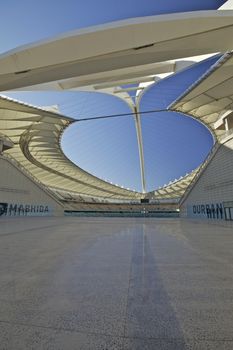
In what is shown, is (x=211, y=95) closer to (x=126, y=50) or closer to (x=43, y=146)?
(x=126, y=50)

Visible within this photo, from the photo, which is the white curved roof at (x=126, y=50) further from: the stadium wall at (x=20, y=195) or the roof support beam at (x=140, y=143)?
the stadium wall at (x=20, y=195)

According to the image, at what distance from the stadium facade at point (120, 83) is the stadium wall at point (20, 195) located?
13 centimetres

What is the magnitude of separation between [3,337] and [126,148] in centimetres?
4311

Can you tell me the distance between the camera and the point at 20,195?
29.1 m

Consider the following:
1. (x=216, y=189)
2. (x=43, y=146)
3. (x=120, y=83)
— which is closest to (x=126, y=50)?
(x=120, y=83)

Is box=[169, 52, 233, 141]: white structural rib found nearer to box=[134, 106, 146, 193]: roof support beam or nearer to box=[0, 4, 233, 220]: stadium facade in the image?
box=[0, 4, 233, 220]: stadium facade

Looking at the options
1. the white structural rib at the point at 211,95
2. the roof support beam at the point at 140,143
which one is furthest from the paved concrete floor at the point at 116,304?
the roof support beam at the point at 140,143

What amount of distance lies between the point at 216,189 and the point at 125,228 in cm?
1413

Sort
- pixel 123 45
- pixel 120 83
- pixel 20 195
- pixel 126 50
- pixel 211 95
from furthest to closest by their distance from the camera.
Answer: pixel 20 195
pixel 120 83
pixel 211 95
pixel 126 50
pixel 123 45

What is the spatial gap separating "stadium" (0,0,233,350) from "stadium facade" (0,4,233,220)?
0.27ft

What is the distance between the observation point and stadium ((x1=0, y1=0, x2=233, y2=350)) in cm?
197

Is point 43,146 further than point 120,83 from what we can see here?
Yes

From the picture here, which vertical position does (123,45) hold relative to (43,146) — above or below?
below

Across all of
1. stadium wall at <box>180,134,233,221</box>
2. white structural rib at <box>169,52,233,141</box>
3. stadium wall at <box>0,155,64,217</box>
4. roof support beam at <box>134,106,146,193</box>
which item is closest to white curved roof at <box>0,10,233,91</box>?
white structural rib at <box>169,52,233,141</box>
